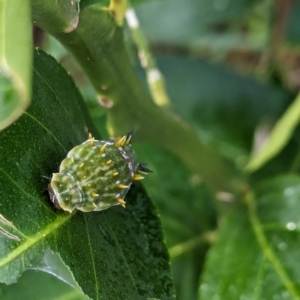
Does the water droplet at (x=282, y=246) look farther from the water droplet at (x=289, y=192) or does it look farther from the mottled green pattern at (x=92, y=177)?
the mottled green pattern at (x=92, y=177)

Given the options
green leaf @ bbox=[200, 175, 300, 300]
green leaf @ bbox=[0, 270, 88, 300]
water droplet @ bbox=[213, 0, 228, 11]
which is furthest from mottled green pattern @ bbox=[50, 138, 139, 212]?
water droplet @ bbox=[213, 0, 228, 11]

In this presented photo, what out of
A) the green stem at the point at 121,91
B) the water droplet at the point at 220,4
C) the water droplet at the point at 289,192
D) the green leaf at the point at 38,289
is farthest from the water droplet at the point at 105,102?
the water droplet at the point at 220,4

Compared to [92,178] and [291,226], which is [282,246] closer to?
[291,226]

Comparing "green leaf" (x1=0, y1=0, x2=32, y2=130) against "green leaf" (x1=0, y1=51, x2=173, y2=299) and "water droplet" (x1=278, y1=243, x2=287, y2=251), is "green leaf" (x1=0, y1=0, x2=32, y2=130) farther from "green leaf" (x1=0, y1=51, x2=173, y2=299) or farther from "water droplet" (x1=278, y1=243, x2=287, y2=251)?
"water droplet" (x1=278, y1=243, x2=287, y2=251)

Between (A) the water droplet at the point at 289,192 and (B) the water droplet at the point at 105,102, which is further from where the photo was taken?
(A) the water droplet at the point at 289,192

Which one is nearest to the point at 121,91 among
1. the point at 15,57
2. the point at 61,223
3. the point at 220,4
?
the point at 61,223

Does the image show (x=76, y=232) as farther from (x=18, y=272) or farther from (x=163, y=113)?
(x=163, y=113)
